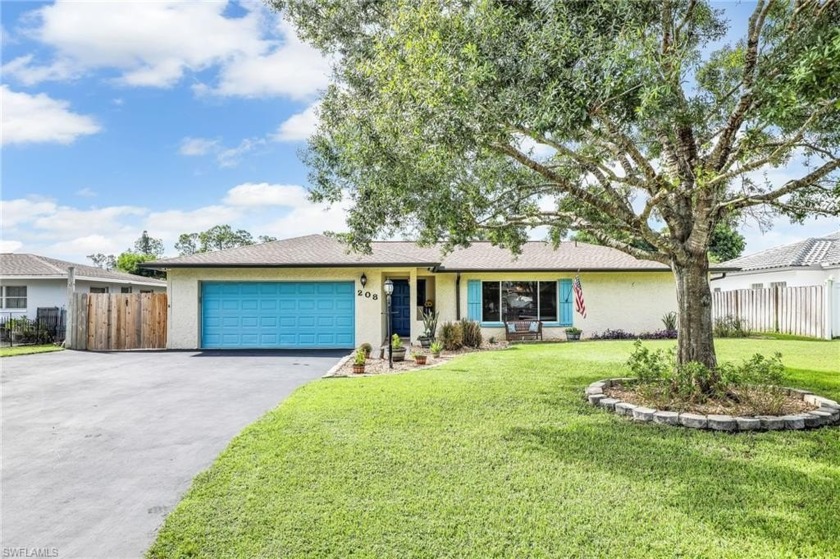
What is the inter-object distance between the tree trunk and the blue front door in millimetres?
12583

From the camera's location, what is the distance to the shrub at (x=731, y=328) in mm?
17016

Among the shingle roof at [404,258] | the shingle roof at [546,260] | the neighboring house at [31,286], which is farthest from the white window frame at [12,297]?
the shingle roof at [546,260]

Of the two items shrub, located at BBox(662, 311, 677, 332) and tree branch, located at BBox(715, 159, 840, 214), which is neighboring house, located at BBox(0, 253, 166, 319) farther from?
shrub, located at BBox(662, 311, 677, 332)

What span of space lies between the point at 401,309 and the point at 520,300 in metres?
4.68

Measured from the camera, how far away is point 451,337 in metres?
14.5

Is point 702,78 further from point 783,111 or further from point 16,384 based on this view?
point 16,384

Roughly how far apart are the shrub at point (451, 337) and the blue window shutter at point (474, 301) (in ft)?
7.83

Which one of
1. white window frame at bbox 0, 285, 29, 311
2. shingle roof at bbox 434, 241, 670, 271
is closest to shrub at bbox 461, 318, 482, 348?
shingle roof at bbox 434, 241, 670, 271

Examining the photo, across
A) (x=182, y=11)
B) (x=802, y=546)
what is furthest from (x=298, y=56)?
(x=802, y=546)

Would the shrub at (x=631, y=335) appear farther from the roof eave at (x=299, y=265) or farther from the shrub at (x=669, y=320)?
the roof eave at (x=299, y=265)

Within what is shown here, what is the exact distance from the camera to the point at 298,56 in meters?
9.85

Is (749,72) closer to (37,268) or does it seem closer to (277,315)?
(277,315)

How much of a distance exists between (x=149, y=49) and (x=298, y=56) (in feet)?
9.45

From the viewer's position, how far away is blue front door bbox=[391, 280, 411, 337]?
18922 millimetres
